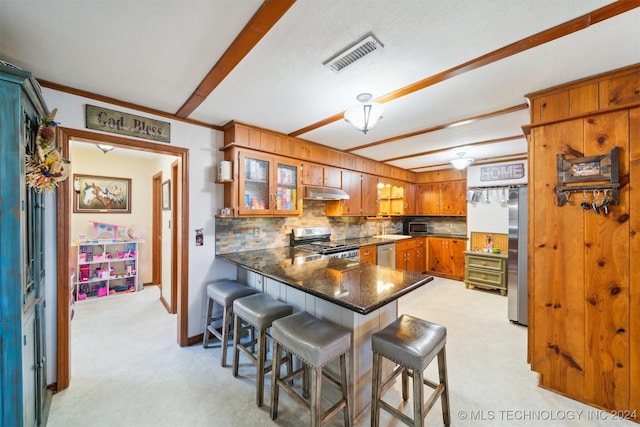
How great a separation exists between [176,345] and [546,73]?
417cm

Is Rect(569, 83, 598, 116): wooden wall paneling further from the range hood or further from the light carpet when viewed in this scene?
the range hood

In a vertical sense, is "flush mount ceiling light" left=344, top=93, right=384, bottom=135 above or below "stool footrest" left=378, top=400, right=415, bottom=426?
above

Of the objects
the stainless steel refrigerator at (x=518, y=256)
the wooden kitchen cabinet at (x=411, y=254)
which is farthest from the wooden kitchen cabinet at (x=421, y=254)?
the stainless steel refrigerator at (x=518, y=256)

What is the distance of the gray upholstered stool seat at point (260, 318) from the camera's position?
75.5 inches

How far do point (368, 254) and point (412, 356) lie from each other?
2786 mm

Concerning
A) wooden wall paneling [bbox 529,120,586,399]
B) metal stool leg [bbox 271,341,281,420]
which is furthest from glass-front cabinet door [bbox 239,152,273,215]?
wooden wall paneling [bbox 529,120,586,399]

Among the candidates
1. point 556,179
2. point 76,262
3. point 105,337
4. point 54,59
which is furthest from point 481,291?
point 76,262

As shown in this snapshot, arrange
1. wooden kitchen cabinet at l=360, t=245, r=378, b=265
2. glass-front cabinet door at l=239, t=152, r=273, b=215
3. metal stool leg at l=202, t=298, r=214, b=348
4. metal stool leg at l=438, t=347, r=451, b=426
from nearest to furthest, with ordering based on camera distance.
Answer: metal stool leg at l=438, t=347, r=451, b=426
metal stool leg at l=202, t=298, r=214, b=348
glass-front cabinet door at l=239, t=152, r=273, b=215
wooden kitchen cabinet at l=360, t=245, r=378, b=265

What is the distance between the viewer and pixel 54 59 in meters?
1.71

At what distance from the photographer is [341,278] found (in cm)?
202

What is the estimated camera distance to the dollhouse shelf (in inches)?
163

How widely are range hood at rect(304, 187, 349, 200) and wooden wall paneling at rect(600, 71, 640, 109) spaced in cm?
279

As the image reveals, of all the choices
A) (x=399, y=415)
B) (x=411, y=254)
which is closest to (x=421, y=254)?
(x=411, y=254)

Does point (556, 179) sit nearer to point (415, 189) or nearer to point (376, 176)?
point (376, 176)
